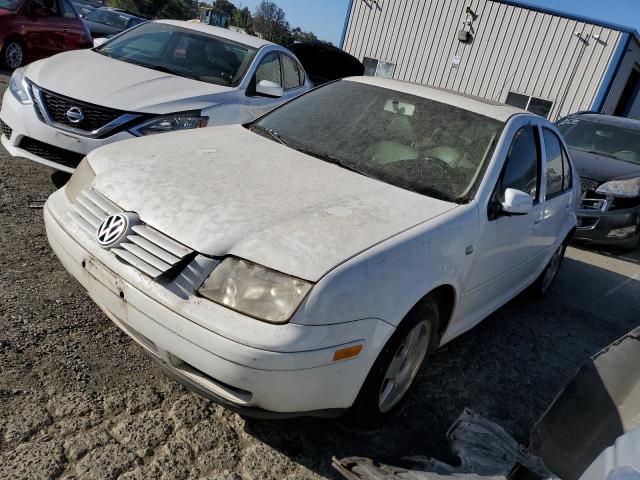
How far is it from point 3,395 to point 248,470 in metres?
1.06

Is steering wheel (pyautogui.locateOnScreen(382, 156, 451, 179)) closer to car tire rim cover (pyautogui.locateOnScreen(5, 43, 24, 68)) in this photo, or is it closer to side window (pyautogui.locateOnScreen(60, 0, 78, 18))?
car tire rim cover (pyautogui.locateOnScreen(5, 43, 24, 68))

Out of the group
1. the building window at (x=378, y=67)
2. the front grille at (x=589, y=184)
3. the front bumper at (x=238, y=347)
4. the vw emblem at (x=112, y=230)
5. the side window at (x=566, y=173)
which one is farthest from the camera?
the building window at (x=378, y=67)

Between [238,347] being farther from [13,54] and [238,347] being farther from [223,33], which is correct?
[13,54]

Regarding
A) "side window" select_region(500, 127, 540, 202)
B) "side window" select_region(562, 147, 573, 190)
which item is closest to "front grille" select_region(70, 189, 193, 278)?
"side window" select_region(500, 127, 540, 202)

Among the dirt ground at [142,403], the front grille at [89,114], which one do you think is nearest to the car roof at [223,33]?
the front grille at [89,114]

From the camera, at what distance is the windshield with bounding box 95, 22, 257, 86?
5.34m

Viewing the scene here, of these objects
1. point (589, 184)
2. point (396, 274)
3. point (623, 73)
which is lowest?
point (589, 184)

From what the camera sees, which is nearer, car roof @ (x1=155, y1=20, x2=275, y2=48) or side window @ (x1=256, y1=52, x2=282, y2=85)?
side window @ (x1=256, y1=52, x2=282, y2=85)

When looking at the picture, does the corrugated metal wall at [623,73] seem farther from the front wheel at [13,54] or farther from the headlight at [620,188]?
the front wheel at [13,54]

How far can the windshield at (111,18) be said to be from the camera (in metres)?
17.1

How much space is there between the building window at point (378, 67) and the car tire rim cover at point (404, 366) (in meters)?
16.5

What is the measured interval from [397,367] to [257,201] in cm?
101

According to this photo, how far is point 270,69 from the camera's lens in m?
5.96

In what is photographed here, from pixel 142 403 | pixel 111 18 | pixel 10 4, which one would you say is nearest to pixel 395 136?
pixel 142 403
